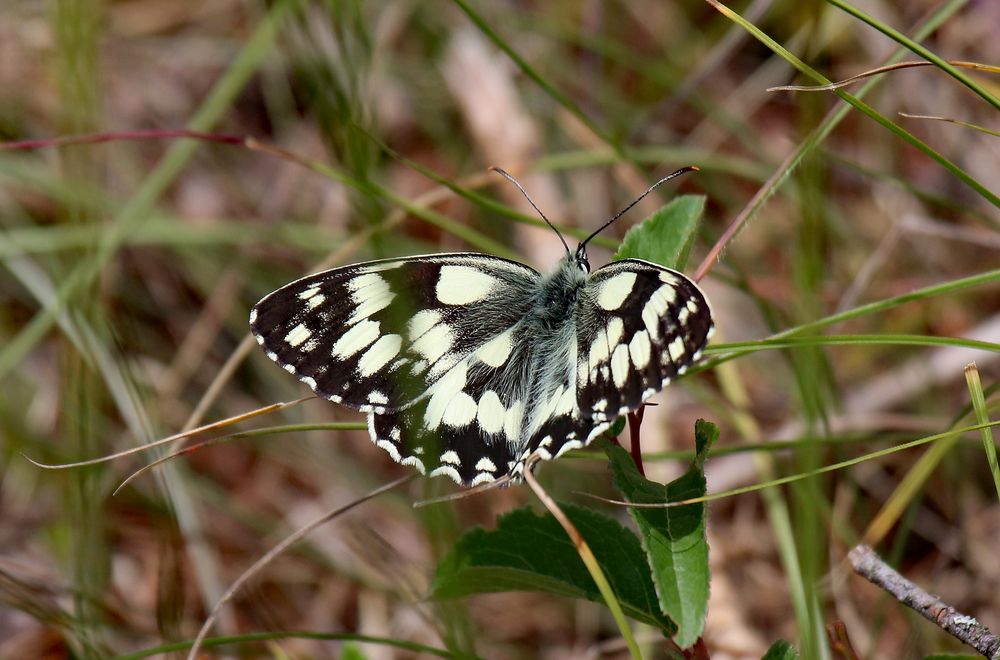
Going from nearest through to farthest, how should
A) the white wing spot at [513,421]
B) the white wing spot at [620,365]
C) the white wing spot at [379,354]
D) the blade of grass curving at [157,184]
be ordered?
1. the white wing spot at [620,365]
2. the white wing spot at [513,421]
3. the white wing spot at [379,354]
4. the blade of grass curving at [157,184]

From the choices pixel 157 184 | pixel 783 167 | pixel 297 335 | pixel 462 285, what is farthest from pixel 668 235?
pixel 157 184

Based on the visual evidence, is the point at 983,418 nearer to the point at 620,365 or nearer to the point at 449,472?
the point at 620,365

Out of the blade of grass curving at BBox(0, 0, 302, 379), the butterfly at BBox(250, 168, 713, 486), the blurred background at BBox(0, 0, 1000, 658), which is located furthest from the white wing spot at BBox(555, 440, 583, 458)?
the blade of grass curving at BBox(0, 0, 302, 379)

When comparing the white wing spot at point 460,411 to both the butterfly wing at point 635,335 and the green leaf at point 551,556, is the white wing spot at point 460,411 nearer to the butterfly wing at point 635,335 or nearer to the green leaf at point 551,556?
A: the butterfly wing at point 635,335

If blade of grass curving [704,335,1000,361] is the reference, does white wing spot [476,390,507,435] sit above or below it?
above

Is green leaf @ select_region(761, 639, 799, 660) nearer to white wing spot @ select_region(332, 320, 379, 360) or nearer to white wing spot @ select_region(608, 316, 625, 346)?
white wing spot @ select_region(608, 316, 625, 346)

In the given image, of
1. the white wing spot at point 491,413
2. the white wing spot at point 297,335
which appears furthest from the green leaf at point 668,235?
the white wing spot at point 297,335
